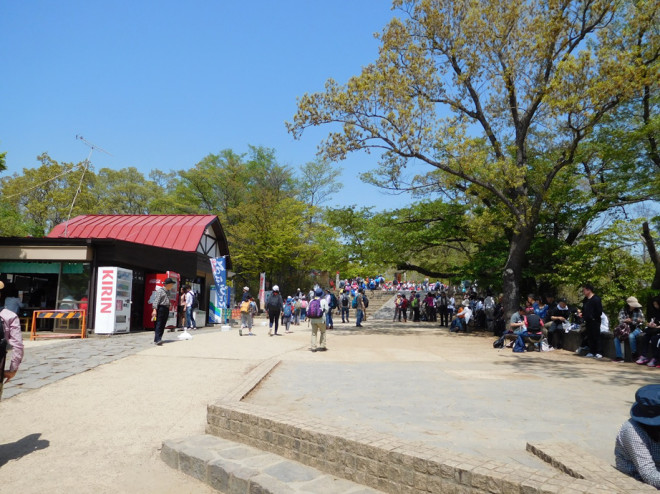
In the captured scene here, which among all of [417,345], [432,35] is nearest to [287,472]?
[417,345]

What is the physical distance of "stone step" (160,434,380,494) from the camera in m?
3.70

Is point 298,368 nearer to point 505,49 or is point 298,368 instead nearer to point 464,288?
point 505,49

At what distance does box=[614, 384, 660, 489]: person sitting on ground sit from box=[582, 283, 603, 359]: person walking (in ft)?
30.0

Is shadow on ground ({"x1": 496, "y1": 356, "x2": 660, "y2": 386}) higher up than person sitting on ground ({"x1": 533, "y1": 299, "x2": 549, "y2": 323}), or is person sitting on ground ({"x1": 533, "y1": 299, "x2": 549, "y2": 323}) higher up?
person sitting on ground ({"x1": 533, "y1": 299, "x2": 549, "y2": 323})

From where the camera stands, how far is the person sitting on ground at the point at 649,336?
382 inches

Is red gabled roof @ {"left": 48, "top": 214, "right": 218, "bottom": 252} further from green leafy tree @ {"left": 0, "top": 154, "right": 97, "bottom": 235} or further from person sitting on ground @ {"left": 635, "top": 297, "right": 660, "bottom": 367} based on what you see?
person sitting on ground @ {"left": 635, "top": 297, "right": 660, "bottom": 367}

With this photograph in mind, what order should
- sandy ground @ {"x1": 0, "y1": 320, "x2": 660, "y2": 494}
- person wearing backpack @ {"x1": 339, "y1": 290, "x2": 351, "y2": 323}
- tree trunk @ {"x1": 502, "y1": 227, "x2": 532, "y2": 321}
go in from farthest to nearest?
person wearing backpack @ {"x1": 339, "y1": 290, "x2": 351, "y2": 323}
tree trunk @ {"x1": 502, "y1": 227, "x2": 532, "y2": 321}
sandy ground @ {"x1": 0, "y1": 320, "x2": 660, "y2": 494}

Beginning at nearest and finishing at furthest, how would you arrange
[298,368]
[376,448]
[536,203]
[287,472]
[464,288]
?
[376,448] → [287,472] → [298,368] → [536,203] → [464,288]

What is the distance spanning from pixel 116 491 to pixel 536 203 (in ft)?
53.5

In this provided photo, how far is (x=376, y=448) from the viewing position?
3639 mm

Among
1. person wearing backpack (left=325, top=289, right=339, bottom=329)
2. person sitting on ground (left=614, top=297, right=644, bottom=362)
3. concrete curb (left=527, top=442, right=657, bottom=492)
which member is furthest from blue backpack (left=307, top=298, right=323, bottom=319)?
concrete curb (left=527, top=442, right=657, bottom=492)

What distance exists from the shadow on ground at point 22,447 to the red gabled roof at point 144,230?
17.3 m

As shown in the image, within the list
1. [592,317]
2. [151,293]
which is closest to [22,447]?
[592,317]

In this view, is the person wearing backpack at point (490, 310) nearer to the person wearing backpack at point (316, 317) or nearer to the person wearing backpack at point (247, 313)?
the person wearing backpack at point (247, 313)
